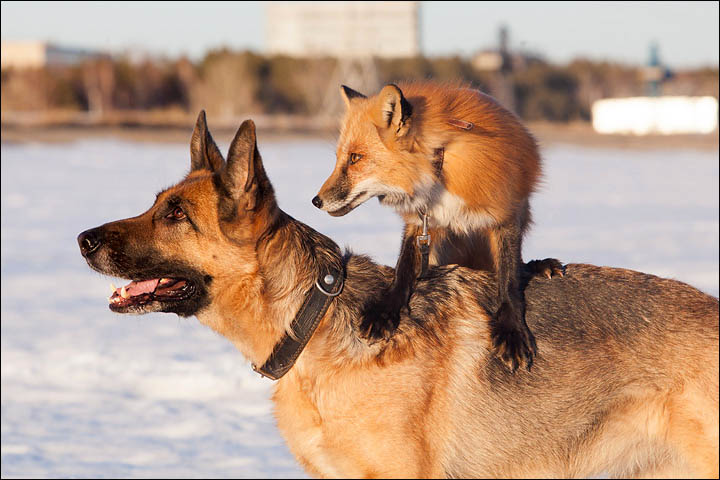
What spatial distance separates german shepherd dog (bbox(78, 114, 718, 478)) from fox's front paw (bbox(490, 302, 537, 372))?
0.04m

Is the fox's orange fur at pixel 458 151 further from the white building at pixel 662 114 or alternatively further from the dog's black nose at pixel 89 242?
the white building at pixel 662 114

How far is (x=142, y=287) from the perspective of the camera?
4258 mm

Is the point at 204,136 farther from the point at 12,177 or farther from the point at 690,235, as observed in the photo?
the point at 12,177

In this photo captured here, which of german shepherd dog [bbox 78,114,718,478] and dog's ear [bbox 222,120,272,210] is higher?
dog's ear [bbox 222,120,272,210]

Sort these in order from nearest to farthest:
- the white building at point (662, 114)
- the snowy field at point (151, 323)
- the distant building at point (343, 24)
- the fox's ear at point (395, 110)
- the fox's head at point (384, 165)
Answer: the fox's head at point (384, 165), the fox's ear at point (395, 110), the snowy field at point (151, 323), the white building at point (662, 114), the distant building at point (343, 24)

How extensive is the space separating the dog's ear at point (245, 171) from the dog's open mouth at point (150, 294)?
50 centimetres

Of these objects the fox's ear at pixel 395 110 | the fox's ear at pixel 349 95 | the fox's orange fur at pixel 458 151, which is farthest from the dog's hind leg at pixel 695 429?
the fox's ear at pixel 349 95

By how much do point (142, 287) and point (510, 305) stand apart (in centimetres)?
175

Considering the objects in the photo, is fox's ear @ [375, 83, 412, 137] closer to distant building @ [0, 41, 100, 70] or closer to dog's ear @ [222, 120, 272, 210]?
dog's ear @ [222, 120, 272, 210]

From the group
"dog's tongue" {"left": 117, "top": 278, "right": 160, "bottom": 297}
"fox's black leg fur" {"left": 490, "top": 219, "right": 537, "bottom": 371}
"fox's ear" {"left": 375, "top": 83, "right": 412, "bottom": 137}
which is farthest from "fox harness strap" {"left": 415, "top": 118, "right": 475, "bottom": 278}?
"dog's tongue" {"left": 117, "top": 278, "right": 160, "bottom": 297}

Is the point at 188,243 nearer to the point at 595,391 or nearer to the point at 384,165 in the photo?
the point at 384,165

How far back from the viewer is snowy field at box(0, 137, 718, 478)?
6527 mm

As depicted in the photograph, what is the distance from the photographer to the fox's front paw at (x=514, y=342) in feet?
13.6

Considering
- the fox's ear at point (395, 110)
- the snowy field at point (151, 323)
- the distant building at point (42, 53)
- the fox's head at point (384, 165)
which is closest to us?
the fox's head at point (384, 165)
